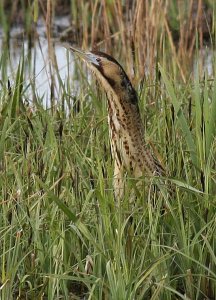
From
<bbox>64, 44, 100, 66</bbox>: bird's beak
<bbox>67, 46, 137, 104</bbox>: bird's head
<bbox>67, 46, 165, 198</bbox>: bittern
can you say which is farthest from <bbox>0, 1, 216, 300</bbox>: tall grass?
<bbox>64, 44, 100, 66</bbox>: bird's beak

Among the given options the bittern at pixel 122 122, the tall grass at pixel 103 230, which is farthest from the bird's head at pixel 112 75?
the tall grass at pixel 103 230

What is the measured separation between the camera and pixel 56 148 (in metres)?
4.10

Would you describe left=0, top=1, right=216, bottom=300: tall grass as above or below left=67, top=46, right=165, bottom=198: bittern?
below

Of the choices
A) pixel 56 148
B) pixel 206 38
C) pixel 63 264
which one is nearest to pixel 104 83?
pixel 56 148

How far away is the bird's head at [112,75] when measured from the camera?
384 cm

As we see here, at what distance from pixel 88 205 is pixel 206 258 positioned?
0.44 m

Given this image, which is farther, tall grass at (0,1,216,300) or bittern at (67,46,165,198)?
bittern at (67,46,165,198)

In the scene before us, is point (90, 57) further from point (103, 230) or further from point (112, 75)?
point (103, 230)

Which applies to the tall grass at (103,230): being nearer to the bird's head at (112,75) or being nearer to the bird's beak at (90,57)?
the bird's head at (112,75)

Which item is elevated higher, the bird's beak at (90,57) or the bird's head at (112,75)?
the bird's beak at (90,57)

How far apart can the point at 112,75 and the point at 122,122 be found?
0.17 m

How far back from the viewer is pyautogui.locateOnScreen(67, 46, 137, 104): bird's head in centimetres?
384

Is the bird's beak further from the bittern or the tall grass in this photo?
the tall grass

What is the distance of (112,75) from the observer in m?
3.84
